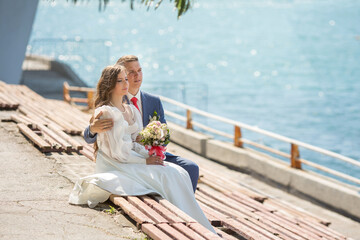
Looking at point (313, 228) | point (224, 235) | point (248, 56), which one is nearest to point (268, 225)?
point (313, 228)

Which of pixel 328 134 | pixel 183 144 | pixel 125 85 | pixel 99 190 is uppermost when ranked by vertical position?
pixel 125 85

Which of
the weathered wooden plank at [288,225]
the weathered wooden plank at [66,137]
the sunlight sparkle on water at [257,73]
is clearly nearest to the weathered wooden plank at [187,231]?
the weathered wooden plank at [288,225]

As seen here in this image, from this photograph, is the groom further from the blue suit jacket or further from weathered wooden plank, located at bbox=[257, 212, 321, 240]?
weathered wooden plank, located at bbox=[257, 212, 321, 240]

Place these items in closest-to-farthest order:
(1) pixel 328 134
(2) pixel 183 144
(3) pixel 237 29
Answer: (2) pixel 183 144
(1) pixel 328 134
(3) pixel 237 29

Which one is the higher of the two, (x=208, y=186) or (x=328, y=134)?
(x=208, y=186)

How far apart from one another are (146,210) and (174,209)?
29cm

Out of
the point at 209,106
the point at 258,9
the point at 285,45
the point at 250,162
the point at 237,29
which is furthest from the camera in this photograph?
the point at 258,9

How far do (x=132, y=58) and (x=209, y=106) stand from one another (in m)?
51.5

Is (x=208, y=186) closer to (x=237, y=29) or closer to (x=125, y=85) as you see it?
(x=125, y=85)

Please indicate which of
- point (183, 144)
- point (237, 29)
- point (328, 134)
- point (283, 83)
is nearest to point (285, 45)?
point (237, 29)

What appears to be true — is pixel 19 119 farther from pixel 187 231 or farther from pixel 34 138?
pixel 187 231

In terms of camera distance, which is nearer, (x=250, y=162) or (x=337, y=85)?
(x=250, y=162)

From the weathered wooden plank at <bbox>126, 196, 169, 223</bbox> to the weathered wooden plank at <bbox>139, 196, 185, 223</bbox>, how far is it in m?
0.04

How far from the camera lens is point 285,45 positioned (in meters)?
113
